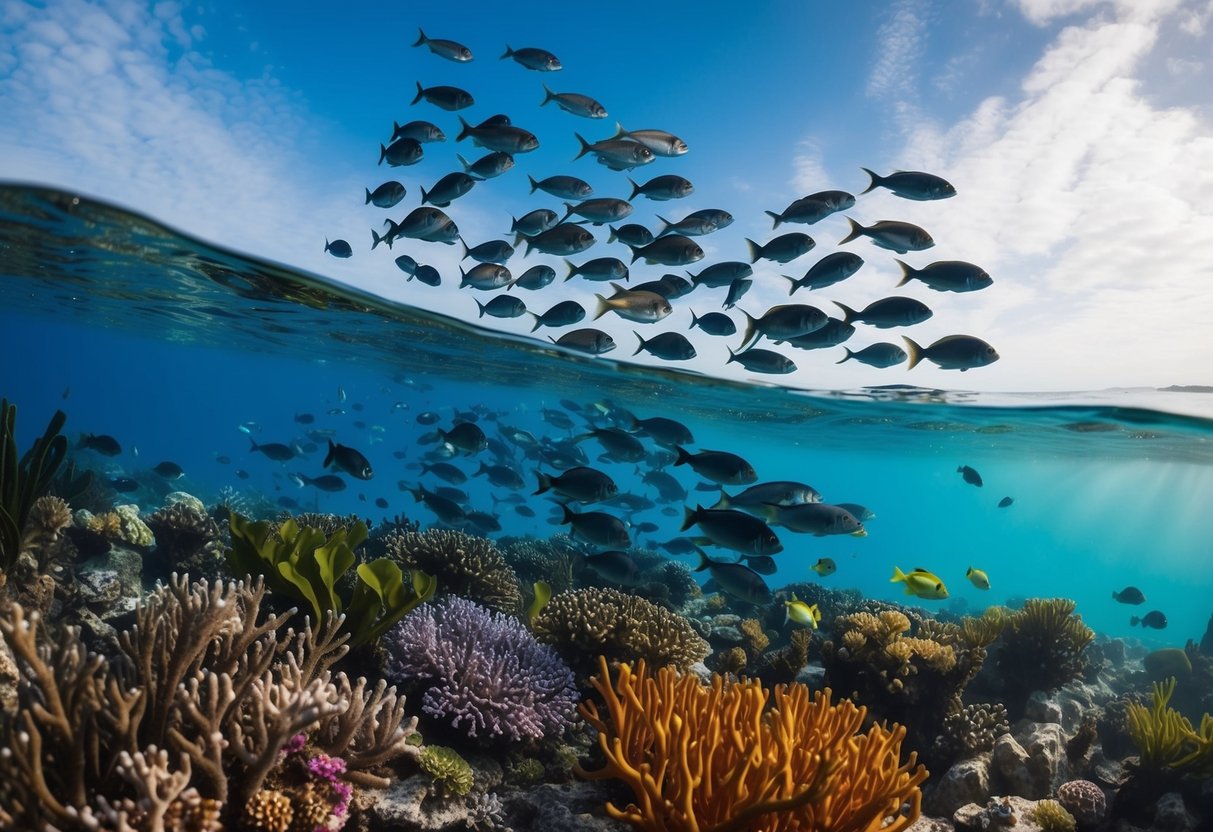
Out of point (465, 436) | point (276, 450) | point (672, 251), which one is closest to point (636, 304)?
point (672, 251)

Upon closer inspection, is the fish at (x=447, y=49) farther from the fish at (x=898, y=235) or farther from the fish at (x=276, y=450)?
the fish at (x=276, y=450)

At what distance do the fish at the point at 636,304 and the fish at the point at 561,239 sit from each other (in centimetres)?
74

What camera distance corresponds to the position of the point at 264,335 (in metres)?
30.4

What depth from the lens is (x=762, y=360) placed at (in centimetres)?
870

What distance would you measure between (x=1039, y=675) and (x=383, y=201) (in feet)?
37.8

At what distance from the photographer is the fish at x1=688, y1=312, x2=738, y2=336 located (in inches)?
330

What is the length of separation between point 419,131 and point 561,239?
2151 millimetres

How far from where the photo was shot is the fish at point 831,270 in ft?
24.2

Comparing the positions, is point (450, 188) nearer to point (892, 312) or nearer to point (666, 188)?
point (666, 188)

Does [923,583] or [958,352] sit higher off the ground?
[958,352]

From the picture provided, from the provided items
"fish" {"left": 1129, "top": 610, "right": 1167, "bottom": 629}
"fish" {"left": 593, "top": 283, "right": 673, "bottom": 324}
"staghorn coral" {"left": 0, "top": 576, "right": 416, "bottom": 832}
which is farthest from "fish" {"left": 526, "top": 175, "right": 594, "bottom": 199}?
"fish" {"left": 1129, "top": 610, "right": 1167, "bottom": 629}

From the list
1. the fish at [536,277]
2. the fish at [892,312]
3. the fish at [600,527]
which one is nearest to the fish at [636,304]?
the fish at [536,277]

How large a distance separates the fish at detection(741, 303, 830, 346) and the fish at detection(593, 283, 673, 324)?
1.23 m

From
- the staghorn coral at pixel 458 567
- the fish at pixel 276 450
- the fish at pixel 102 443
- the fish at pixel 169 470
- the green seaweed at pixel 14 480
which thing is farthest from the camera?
the fish at pixel 276 450
